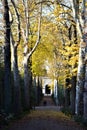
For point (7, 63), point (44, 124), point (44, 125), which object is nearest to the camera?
point (44, 125)

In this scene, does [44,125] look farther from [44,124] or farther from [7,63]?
[7,63]

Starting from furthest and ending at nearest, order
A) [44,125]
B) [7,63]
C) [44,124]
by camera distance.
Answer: [7,63] → [44,124] → [44,125]

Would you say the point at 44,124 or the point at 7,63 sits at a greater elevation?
the point at 7,63

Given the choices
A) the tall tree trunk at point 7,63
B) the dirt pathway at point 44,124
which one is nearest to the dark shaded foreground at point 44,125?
the dirt pathway at point 44,124

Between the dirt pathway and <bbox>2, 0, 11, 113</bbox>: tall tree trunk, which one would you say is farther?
<bbox>2, 0, 11, 113</bbox>: tall tree trunk

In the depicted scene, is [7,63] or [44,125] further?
[7,63]

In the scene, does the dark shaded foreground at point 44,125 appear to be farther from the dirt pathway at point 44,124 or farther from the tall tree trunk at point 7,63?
the tall tree trunk at point 7,63

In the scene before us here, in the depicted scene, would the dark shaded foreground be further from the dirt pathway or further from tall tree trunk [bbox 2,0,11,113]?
tall tree trunk [bbox 2,0,11,113]

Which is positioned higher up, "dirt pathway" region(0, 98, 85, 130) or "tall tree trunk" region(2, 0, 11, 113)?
"tall tree trunk" region(2, 0, 11, 113)

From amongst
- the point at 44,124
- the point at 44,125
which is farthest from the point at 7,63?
the point at 44,125

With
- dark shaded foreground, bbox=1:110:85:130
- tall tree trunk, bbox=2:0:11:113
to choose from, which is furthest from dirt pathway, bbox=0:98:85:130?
tall tree trunk, bbox=2:0:11:113

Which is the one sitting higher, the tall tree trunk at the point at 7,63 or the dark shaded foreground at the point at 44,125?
the tall tree trunk at the point at 7,63

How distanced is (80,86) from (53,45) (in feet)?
71.5

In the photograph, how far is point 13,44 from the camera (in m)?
31.6
